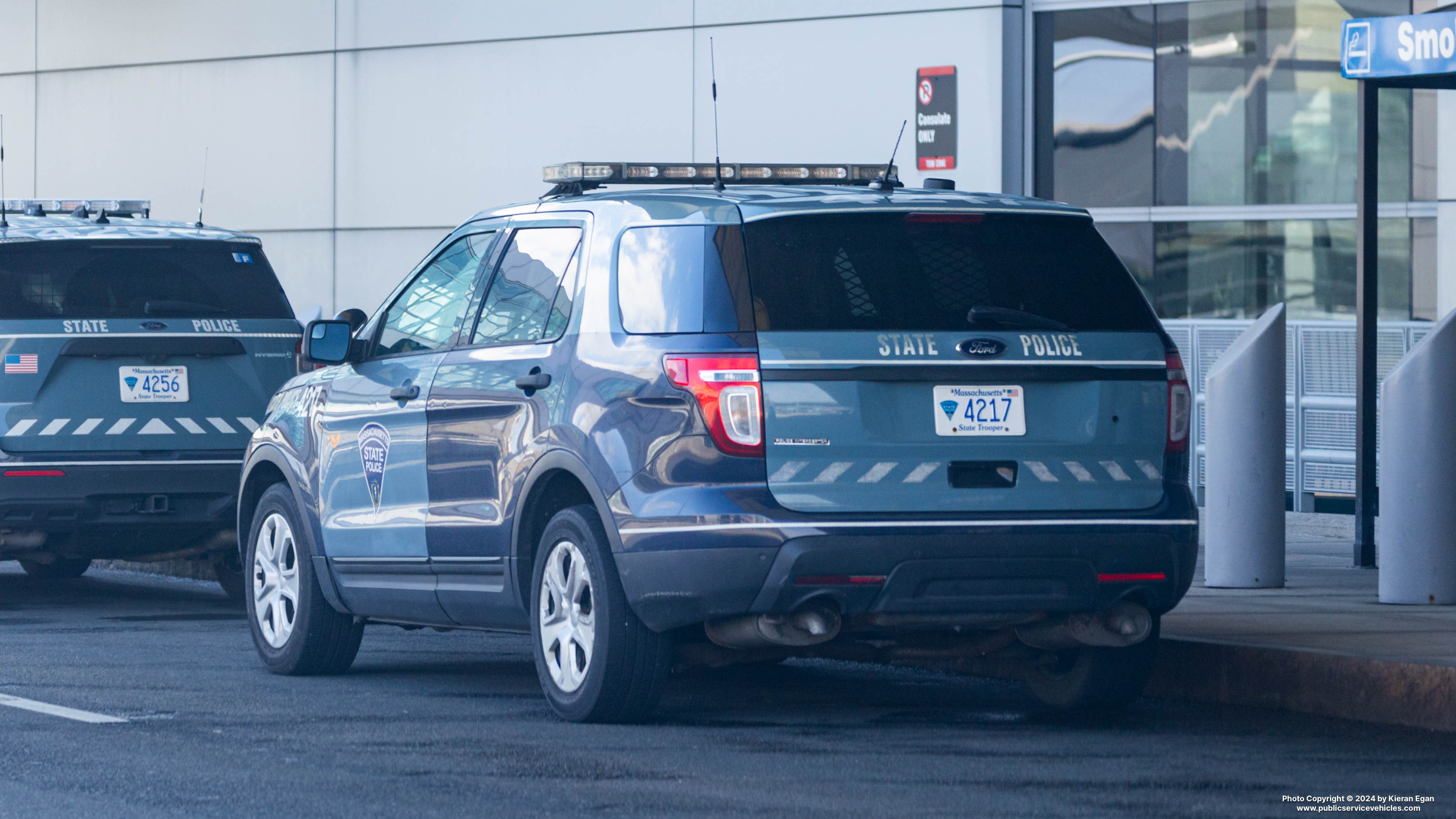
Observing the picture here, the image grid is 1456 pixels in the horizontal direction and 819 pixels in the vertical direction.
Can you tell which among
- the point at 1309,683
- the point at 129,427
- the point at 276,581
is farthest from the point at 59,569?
the point at 1309,683

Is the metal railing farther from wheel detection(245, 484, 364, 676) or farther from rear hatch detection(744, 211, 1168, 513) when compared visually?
rear hatch detection(744, 211, 1168, 513)

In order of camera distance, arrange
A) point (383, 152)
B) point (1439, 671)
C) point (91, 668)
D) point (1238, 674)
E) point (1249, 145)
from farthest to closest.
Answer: point (383, 152), point (1249, 145), point (91, 668), point (1238, 674), point (1439, 671)

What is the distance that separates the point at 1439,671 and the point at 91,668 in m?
5.32

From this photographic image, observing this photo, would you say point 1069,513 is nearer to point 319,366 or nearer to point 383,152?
point 319,366

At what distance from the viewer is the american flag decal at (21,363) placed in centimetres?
1098

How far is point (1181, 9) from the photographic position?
57.3 feet

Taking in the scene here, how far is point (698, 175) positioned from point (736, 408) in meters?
1.77

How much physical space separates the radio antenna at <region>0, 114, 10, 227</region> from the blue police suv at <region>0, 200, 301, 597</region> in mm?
74

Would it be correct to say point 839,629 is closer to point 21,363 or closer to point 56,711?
point 56,711

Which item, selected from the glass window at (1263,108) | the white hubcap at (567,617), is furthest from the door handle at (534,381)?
the glass window at (1263,108)

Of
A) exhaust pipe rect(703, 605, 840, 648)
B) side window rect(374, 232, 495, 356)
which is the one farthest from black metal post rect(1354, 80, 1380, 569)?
exhaust pipe rect(703, 605, 840, 648)

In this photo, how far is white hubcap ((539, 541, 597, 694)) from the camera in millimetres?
7336

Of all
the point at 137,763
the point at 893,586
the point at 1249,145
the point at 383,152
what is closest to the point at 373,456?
the point at 137,763

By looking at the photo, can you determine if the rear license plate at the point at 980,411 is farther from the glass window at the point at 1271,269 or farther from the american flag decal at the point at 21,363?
the glass window at the point at 1271,269
